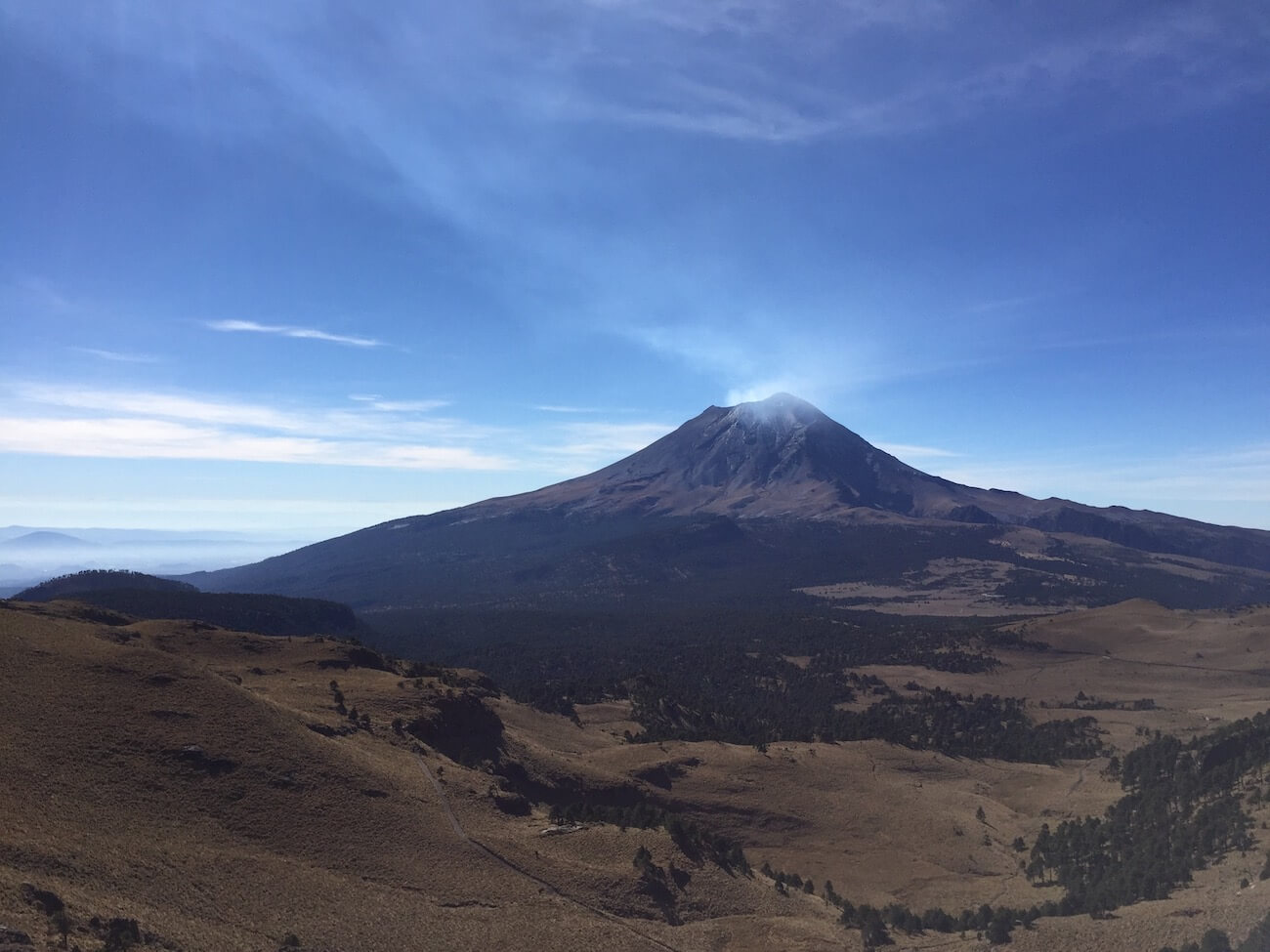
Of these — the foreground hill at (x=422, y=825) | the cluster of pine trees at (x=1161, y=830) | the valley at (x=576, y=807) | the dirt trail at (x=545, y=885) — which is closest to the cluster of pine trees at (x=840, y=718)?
the valley at (x=576, y=807)

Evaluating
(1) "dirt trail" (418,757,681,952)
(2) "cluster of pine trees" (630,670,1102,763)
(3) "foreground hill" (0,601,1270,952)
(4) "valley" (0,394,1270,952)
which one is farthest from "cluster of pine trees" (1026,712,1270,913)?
(2) "cluster of pine trees" (630,670,1102,763)

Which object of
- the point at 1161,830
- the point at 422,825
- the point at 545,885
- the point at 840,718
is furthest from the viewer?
the point at 840,718

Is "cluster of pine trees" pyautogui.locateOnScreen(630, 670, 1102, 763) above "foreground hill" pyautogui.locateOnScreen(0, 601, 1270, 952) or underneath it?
underneath

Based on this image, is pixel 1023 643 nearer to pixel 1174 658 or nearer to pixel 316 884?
pixel 1174 658

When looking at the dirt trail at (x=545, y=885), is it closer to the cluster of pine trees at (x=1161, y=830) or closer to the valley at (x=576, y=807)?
the valley at (x=576, y=807)

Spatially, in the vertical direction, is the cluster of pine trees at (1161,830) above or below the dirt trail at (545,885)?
below

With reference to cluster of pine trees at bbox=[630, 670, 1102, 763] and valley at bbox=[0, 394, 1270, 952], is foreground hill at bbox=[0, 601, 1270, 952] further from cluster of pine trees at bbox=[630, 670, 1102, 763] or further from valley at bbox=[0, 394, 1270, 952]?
cluster of pine trees at bbox=[630, 670, 1102, 763]

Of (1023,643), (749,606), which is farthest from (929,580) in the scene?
(1023,643)

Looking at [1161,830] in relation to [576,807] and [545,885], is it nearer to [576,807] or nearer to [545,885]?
[576,807]

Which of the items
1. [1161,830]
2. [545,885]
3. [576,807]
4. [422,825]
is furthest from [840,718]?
[422,825]
